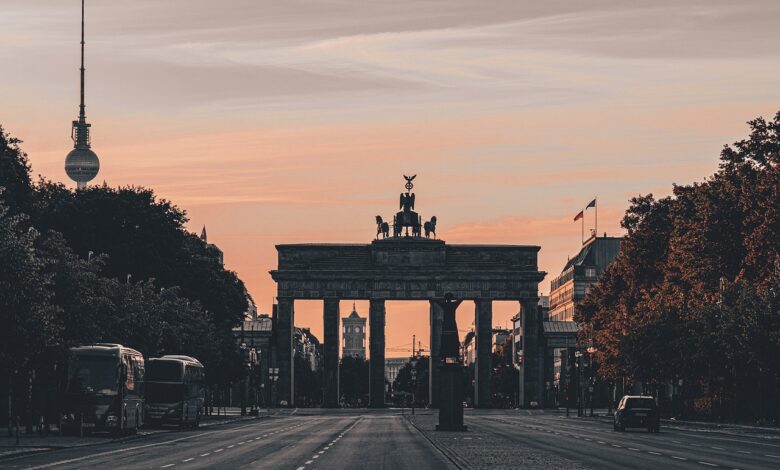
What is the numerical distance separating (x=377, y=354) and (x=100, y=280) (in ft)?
304

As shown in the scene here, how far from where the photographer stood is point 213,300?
441 feet

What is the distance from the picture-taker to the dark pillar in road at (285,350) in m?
171

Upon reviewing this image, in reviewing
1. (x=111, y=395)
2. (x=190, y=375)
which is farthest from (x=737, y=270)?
(x=111, y=395)

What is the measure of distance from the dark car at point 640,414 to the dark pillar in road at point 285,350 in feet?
289

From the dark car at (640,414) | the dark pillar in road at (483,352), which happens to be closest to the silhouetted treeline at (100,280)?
the dark car at (640,414)

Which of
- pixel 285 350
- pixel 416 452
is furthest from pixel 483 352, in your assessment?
pixel 416 452

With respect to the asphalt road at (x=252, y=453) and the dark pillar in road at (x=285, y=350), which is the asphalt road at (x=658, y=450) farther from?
the dark pillar in road at (x=285, y=350)

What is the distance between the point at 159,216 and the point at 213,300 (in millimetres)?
Answer: 20698

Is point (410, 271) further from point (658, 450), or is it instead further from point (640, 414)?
point (658, 450)

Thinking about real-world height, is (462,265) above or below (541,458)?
above

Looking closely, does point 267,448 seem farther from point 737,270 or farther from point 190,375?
point 737,270

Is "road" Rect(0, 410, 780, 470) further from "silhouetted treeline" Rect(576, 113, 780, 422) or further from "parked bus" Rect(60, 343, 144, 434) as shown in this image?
"silhouetted treeline" Rect(576, 113, 780, 422)

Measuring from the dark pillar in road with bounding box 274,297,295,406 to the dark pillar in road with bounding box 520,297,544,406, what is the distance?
76.9 ft

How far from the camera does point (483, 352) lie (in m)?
170
